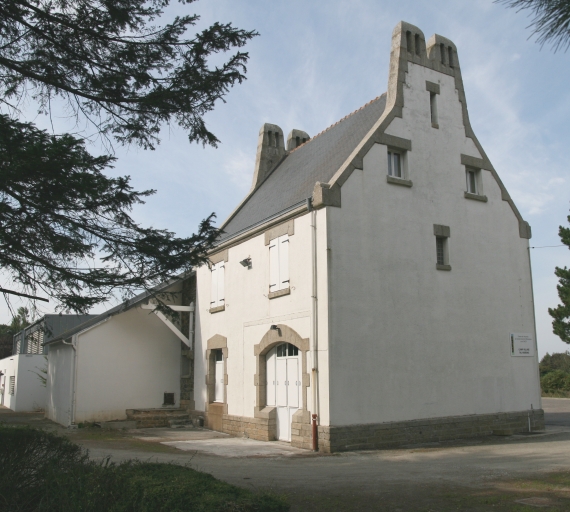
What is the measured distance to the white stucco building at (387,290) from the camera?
13.9 meters

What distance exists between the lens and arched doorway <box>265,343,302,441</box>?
48.4ft

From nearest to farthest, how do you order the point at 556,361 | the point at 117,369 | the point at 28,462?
the point at 28,462 → the point at 117,369 → the point at 556,361

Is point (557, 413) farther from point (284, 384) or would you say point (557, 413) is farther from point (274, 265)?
point (274, 265)

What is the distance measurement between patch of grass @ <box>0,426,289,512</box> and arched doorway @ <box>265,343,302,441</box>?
818 centimetres

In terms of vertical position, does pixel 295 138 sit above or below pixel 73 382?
above

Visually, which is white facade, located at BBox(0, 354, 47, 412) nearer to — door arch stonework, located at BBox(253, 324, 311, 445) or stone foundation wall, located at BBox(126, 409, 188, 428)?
stone foundation wall, located at BBox(126, 409, 188, 428)

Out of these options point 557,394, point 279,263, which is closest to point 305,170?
point 279,263

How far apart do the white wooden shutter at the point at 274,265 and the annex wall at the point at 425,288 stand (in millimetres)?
2379

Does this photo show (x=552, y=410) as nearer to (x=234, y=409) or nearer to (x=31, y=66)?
(x=234, y=409)

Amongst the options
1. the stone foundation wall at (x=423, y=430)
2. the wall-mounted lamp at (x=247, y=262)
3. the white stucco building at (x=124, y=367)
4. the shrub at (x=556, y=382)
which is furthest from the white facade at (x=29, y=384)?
the shrub at (x=556, y=382)

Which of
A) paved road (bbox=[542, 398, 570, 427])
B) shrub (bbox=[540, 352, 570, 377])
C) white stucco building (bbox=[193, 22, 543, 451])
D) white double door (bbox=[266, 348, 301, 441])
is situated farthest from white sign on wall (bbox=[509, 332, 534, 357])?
shrub (bbox=[540, 352, 570, 377])

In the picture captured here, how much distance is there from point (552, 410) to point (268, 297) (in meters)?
15.2

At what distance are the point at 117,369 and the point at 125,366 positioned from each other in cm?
29

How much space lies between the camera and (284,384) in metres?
15.2
